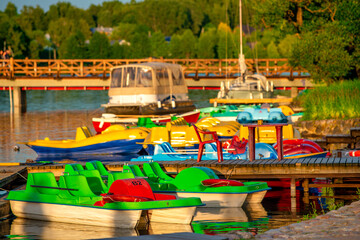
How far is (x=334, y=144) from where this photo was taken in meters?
20.4

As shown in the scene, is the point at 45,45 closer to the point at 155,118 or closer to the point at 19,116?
the point at 19,116

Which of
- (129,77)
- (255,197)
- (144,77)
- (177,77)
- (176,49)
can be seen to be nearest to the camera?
(255,197)

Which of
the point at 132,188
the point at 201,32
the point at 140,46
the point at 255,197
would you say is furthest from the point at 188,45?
the point at 132,188

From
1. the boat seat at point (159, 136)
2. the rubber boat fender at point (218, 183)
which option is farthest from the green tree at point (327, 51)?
the rubber boat fender at point (218, 183)

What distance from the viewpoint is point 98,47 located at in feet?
357

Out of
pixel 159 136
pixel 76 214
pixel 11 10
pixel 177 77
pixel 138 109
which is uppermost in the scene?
pixel 11 10

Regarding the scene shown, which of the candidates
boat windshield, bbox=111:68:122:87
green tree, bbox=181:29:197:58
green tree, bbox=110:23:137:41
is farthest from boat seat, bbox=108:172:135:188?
green tree, bbox=110:23:137:41

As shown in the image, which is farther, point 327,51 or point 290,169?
point 327,51

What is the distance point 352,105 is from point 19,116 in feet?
92.8

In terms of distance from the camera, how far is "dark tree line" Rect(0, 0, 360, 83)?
28281 millimetres

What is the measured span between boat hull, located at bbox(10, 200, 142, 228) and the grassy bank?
13919 millimetres

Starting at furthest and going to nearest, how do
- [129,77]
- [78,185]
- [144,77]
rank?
[129,77]
[144,77]
[78,185]

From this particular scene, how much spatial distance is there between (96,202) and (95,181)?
4.52ft

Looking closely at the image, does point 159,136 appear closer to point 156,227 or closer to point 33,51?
point 156,227
